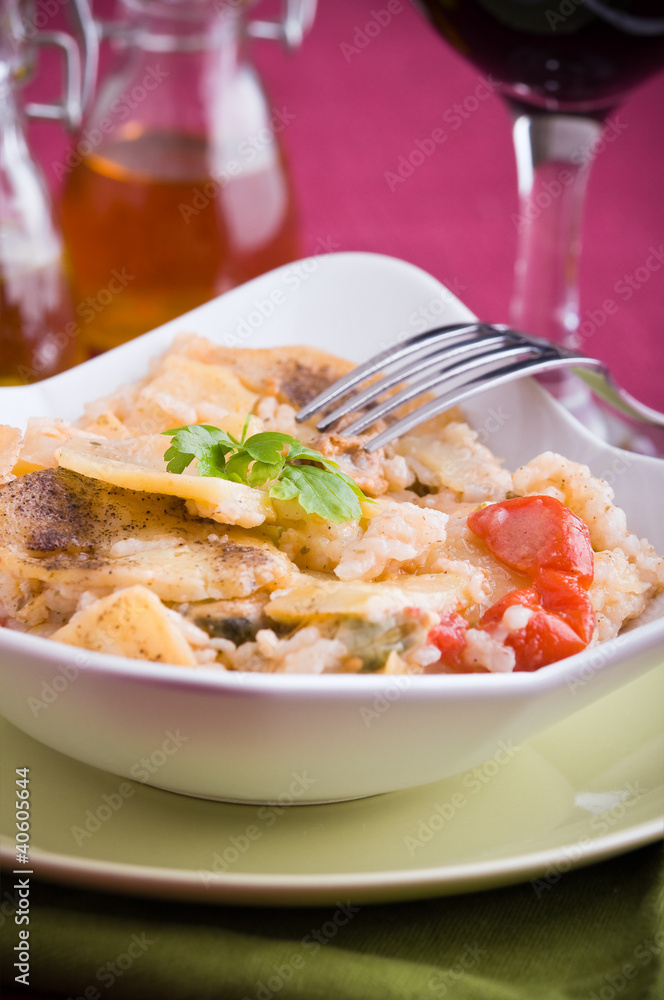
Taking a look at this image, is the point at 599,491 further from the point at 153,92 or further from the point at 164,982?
Result: the point at 153,92

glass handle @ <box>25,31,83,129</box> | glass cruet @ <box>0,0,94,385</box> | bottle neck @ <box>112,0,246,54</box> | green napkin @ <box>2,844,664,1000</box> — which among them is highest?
bottle neck @ <box>112,0,246,54</box>

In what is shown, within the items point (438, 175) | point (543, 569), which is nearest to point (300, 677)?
point (543, 569)

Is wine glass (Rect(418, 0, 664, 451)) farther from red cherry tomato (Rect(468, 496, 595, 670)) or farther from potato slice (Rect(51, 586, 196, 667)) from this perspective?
potato slice (Rect(51, 586, 196, 667))

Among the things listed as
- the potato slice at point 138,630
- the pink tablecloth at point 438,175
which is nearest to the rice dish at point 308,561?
the potato slice at point 138,630

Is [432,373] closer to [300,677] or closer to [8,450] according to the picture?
[8,450]

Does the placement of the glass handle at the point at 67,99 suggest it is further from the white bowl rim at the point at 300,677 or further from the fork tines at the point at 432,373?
the white bowl rim at the point at 300,677

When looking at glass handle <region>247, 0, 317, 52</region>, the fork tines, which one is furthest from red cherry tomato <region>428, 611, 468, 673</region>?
glass handle <region>247, 0, 317, 52</region>

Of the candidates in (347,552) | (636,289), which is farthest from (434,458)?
(636,289)
